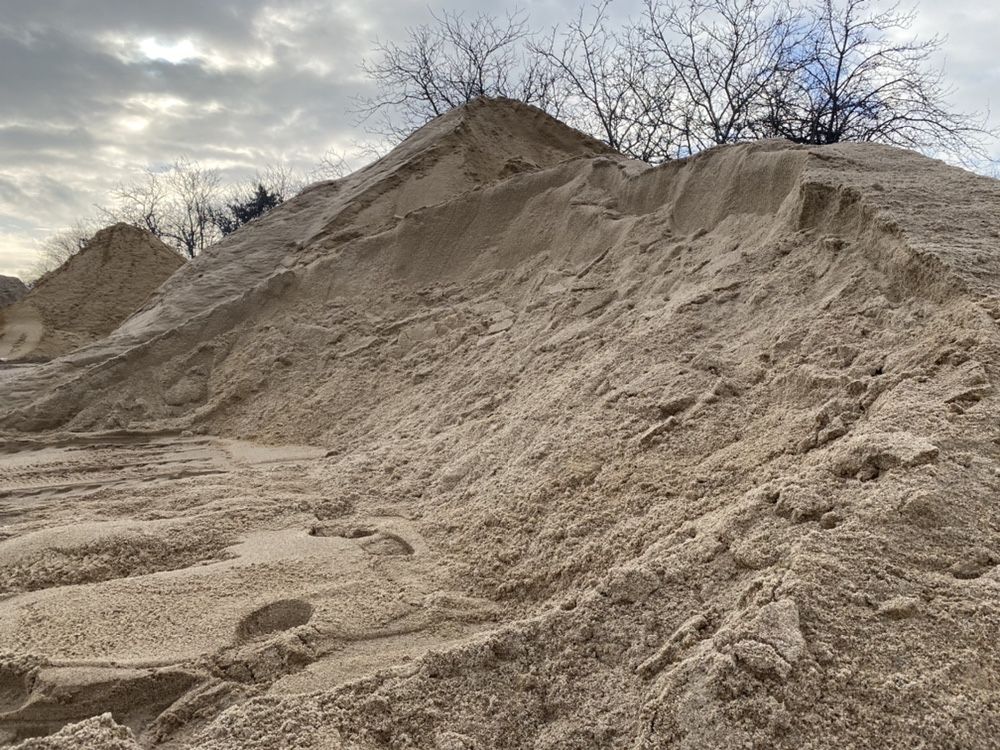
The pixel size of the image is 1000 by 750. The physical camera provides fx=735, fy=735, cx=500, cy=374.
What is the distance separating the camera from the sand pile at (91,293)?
1104 centimetres

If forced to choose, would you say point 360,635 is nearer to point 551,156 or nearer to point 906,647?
point 906,647

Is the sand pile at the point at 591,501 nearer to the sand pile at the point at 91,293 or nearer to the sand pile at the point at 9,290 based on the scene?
the sand pile at the point at 91,293

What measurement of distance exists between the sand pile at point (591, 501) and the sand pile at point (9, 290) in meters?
12.9

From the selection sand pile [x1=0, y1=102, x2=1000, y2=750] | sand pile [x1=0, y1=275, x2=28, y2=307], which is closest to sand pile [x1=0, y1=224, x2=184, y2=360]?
sand pile [x1=0, y1=275, x2=28, y2=307]

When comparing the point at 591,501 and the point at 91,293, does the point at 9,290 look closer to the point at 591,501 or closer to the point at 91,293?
the point at 91,293

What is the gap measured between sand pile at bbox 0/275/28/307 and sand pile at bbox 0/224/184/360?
5011 millimetres

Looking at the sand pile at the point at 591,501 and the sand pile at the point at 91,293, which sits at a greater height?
the sand pile at the point at 91,293

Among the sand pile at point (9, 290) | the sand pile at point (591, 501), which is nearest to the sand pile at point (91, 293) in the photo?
the sand pile at point (9, 290)

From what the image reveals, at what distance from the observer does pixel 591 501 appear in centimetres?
249

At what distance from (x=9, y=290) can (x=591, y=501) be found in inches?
698

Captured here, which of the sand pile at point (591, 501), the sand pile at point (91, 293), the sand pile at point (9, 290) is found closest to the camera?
the sand pile at point (591, 501)

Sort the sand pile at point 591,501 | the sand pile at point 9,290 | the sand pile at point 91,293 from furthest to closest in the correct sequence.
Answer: the sand pile at point 9,290, the sand pile at point 91,293, the sand pile at point 591,501

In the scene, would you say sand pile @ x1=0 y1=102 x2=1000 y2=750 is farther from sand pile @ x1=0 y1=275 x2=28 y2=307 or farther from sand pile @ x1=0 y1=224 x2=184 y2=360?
sand pile @ x1=0 y1=275 x2=28 y2=307

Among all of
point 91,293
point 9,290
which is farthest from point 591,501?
point 9,290
